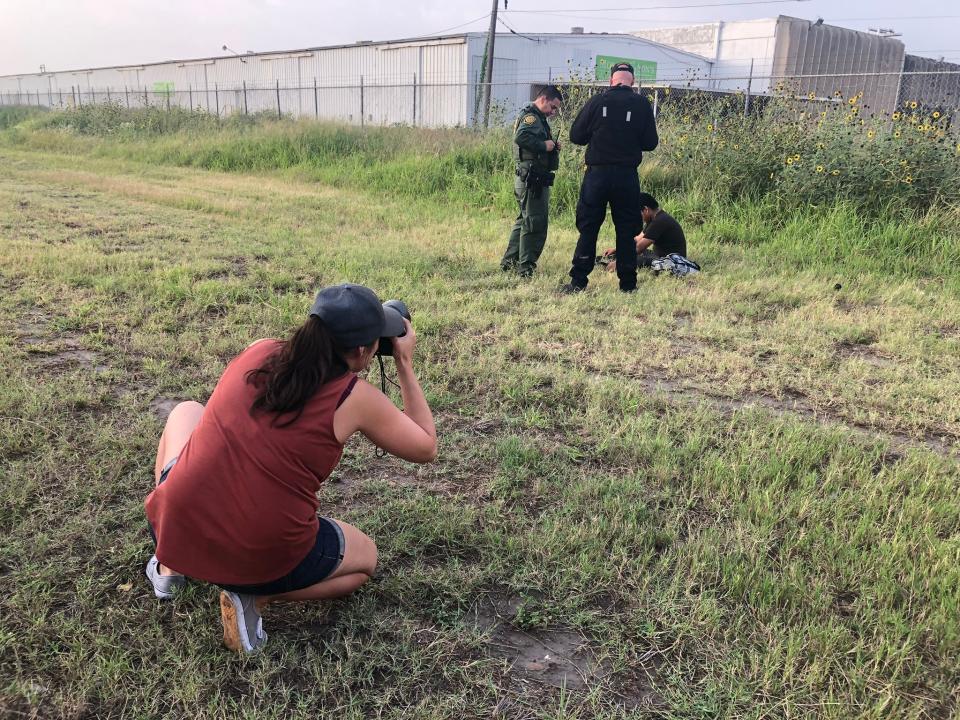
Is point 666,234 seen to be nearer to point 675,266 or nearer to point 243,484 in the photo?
point 675,266

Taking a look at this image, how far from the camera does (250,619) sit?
2.09 metres

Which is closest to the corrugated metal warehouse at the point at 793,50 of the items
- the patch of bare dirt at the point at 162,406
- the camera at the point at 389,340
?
the patch of bare dirt at the point at 162,406

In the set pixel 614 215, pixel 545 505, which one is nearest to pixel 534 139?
pixel 614 215

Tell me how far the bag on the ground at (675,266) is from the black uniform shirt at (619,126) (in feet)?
3.96

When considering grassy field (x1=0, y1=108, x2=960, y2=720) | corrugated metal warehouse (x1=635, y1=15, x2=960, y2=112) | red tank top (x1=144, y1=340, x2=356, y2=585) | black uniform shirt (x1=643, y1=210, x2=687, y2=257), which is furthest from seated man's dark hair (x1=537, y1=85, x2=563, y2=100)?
corrugated metal warehouse (x1=635, y1=15, x2=960, y2=112)

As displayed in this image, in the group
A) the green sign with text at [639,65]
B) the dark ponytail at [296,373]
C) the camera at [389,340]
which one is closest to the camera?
the dark ponytail at [296,373]

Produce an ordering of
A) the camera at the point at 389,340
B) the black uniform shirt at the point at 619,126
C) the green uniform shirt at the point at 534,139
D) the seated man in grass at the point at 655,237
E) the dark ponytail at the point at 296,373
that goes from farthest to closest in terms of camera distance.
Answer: the seated man in grass at the point at 655,237 → the green uniform shirt at the point at 534,139 → the black uniform shirt at the point at 619,126 → the camera at the point at 389,340 → the dark ponytail at the point at 296,373

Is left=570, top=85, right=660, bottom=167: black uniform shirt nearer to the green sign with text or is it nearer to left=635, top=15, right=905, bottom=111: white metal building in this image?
the green sign with text

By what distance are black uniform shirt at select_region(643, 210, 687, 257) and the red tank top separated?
5.49 meters

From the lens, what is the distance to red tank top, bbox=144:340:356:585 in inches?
75.5

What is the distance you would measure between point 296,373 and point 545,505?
141cm

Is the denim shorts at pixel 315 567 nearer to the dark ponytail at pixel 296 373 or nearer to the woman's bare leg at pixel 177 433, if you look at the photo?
the woman's bare leg at pixel 177 433

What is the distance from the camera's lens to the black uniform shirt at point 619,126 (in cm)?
590

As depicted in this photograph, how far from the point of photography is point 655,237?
6949 millimetres
